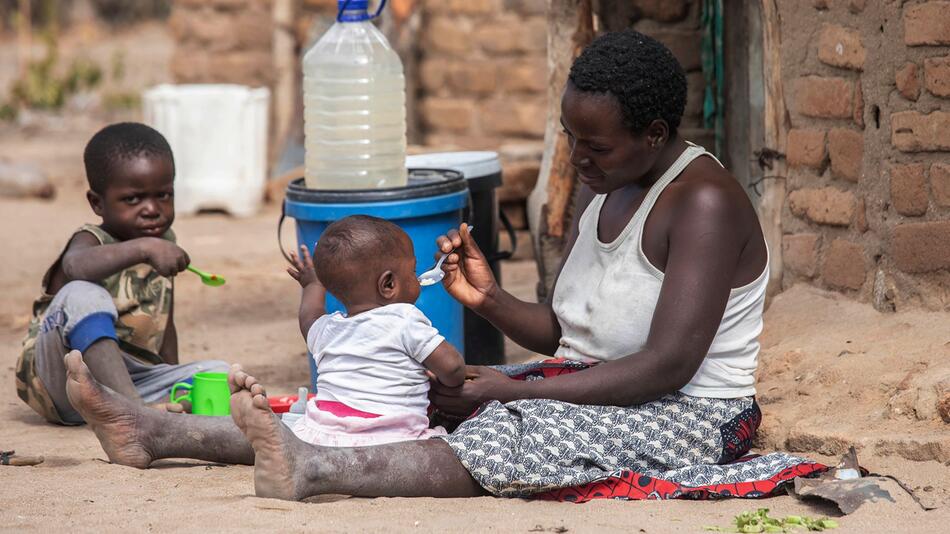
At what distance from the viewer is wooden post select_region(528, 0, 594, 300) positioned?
5.00 m

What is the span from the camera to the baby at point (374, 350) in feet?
9.86

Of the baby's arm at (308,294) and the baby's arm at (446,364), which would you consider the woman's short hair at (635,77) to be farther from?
the baby's arm at (308,294)

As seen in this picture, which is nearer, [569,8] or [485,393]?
[485,393]

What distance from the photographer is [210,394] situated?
3.71 meters

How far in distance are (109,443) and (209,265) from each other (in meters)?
4.02

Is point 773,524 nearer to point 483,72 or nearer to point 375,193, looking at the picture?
point 375,193

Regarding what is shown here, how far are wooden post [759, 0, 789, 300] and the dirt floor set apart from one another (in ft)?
0.58

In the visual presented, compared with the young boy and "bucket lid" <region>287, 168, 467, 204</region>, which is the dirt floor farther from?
"bucket lid" <region>287, 168, 467, 204</region>

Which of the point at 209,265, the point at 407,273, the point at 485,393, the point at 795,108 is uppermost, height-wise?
the point at 795,108

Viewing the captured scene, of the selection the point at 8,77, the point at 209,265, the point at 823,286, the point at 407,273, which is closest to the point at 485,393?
the point at 407,273

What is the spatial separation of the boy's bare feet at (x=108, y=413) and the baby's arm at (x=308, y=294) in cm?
51

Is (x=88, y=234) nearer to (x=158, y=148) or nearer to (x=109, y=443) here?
(x=158, y=148)

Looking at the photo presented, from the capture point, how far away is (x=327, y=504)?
286 centimetres

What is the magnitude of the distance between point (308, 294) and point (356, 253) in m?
0.48
